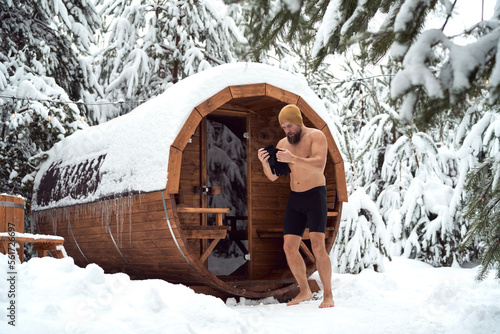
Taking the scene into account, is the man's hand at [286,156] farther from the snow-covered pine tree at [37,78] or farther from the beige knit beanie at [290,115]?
the snow-covered pine tree at [37,78]

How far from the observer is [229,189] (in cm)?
934

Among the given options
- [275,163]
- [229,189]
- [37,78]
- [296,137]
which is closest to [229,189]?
[229,189]

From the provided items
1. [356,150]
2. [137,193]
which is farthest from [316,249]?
[356,150]

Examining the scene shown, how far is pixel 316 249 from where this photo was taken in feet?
18.7

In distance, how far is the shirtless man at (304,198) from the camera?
5.71 m

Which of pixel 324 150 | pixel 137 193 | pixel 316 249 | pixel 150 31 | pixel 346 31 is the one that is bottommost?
pixel 316 249

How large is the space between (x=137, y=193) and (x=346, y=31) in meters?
3.61

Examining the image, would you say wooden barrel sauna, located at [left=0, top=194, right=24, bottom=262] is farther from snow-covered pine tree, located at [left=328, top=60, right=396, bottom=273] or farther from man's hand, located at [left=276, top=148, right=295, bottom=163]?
snow-covered pine tree, located at [left=328, top=60, right=396, bottom=273]

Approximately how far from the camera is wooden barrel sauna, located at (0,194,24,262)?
614 centimetres

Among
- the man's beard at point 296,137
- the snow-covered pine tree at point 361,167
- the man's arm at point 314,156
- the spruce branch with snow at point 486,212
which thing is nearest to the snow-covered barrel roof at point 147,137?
the man's beard at point 296,137

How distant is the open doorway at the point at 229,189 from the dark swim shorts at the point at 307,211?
278 centimetres

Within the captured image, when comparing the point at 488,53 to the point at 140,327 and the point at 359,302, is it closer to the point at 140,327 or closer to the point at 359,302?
the point at 140,327

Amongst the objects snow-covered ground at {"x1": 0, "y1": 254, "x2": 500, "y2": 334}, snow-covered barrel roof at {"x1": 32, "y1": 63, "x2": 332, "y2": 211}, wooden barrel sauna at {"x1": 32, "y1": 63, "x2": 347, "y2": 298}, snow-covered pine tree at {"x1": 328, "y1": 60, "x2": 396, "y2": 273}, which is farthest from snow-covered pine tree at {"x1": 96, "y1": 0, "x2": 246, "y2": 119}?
snow-covered ground at {"x1": 0, "y1": 254, "x2": 500, "y2": 334}

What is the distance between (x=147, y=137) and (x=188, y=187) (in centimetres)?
144
